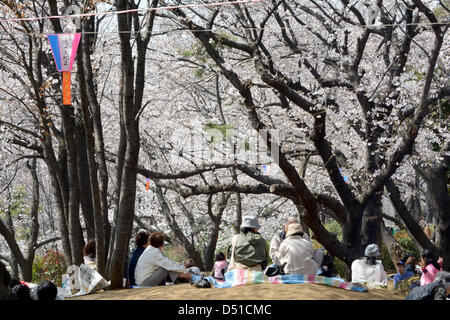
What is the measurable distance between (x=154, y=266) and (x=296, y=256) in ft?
5.81

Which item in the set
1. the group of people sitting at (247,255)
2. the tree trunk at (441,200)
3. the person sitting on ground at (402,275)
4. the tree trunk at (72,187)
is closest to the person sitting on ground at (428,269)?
the person sitting on ground at (402,275)

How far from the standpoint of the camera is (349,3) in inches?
464

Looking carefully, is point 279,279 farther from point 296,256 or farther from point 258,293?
point 258,293

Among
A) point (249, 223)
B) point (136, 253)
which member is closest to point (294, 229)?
point (249, 223)

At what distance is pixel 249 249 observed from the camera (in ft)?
23.1

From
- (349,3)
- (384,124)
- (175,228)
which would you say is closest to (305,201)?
(384,124)

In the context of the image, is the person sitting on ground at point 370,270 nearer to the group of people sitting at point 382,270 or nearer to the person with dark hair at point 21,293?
the group of people sitting at point 382,270

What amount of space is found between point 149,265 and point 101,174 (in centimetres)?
244

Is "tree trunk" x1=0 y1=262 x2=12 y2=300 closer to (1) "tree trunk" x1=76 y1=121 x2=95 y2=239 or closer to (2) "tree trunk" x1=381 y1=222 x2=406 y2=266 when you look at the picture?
(1) "tree trunk" x1=76 y1=121 x2=95 y2=239

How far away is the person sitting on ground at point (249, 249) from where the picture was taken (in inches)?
277

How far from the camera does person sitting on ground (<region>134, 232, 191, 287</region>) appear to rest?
7.21m

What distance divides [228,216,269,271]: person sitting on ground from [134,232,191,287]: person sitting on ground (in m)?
0.72

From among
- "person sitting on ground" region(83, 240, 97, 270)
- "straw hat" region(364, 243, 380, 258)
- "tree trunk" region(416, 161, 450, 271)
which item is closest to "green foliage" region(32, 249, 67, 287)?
"person sitting on ground" region(83, 240, 97, 270)
